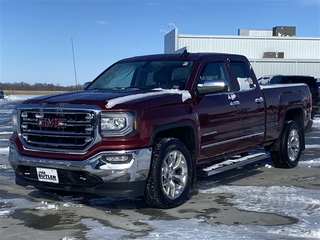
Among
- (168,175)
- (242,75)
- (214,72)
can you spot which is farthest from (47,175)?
(242,75)

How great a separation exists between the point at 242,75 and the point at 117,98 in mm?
2759

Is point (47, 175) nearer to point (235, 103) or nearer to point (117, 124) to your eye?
point (117, 124)

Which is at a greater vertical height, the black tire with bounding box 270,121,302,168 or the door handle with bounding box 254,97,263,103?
the door handle with bounding box 254,97,263,103

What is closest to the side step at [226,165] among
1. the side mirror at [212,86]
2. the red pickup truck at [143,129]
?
the red pickup truck at [143,129]

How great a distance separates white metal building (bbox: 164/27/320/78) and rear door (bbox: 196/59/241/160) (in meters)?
27.7

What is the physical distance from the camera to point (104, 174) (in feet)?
16.8

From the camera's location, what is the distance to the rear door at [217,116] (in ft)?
20.4

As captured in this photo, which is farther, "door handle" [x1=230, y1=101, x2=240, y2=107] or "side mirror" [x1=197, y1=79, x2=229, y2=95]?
"door handle" [x1=230, y1=101, x2=240, y2=107]

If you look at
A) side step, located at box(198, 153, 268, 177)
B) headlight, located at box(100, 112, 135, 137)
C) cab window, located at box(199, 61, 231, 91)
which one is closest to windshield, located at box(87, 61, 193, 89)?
cab window, located at box(199, 61, 231, 91)

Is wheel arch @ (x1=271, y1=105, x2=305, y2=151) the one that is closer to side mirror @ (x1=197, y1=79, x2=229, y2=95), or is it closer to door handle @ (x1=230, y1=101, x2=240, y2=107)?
door handle @ (x1=230, y1=101, x2=240, y2=107)

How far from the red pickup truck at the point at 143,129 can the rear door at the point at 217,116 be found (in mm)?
14

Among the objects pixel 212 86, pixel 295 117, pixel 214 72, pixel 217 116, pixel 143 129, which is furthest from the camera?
pixel 295 117

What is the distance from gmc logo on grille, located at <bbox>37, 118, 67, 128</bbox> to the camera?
17.5ft

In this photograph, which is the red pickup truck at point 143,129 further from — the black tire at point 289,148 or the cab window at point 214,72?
the black tire at point 289,148
